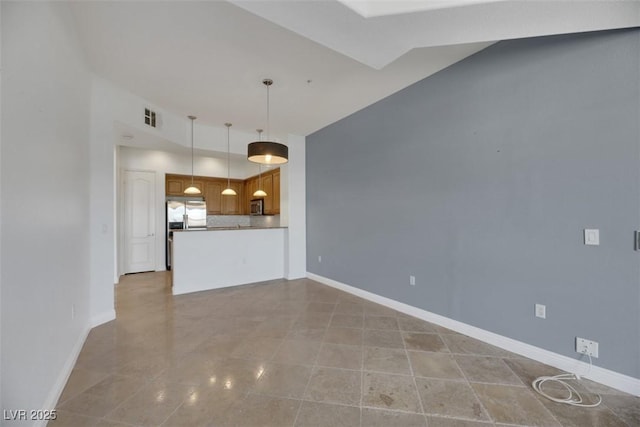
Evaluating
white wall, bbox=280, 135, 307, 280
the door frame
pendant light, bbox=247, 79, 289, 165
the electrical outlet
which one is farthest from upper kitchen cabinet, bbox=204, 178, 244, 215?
the electrical outlet

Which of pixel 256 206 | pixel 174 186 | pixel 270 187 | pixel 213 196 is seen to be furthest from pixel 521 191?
pixel 174 186

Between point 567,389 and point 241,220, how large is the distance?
6861mm

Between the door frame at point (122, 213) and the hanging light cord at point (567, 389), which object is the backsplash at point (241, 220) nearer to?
the door frame at point (122, 213)

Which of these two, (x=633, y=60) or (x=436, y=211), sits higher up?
(x=633, y=60)

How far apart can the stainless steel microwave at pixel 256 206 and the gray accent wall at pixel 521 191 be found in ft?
11.2

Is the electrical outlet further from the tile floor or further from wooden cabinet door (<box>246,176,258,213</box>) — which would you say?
wooden cabinet door (<box>246,176,258,213</box>)

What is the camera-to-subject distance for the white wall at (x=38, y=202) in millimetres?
1252

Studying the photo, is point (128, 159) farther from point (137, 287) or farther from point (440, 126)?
point (440, 126)

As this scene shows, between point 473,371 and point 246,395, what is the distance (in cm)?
175

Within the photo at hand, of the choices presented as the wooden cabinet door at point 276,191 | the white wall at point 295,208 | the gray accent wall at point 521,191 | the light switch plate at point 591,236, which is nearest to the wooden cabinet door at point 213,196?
the wooden cabinet door at point 276,191

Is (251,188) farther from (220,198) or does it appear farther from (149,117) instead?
(149,117)

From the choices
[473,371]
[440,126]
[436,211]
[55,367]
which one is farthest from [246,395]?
[440,126]

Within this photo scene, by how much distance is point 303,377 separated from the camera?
2000 mm

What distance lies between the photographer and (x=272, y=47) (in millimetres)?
2451
